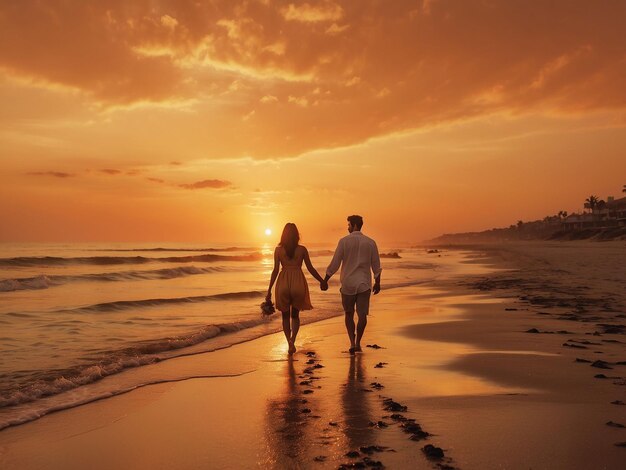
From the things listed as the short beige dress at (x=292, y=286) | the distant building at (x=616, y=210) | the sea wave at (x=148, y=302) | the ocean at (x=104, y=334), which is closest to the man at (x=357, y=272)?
the short beige dress at (x=292, y=286)

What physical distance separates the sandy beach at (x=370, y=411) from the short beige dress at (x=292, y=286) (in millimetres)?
939

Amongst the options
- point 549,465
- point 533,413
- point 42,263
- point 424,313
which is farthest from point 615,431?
point 42,263

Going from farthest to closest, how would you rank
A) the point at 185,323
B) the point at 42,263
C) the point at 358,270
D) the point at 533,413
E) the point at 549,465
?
the point at 42,263
the point at 185,323
the point at 358,270
the point at 533,413
the point at 549,465

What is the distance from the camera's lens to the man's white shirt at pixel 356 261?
9.17 meters

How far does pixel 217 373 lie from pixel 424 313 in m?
8.21

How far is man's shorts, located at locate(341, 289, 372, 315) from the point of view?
30.2 feet

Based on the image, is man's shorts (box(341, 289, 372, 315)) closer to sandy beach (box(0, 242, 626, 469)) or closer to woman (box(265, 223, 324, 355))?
woman (box(265, 223, 324, 355))

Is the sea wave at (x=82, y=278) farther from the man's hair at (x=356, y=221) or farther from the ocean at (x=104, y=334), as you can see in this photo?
the man's hair at (x=356, y=221)

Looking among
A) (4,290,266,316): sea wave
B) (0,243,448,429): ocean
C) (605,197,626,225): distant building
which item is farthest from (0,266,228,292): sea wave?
(605,197,626,225): distant building

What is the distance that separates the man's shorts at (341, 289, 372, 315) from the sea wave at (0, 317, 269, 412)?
3.61 meters

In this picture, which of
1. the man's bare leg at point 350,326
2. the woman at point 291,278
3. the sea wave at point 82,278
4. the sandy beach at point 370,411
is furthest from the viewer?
the sea wave at point 82,278

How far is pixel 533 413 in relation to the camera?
511cm

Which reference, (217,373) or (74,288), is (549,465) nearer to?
(217,373)

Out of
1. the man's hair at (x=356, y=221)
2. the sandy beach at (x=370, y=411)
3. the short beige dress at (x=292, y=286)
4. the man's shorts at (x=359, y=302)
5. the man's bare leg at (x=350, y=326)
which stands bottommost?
the sandy beach at (x=370, y=411)
